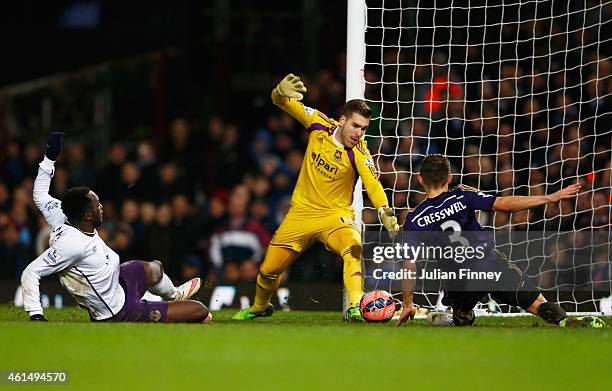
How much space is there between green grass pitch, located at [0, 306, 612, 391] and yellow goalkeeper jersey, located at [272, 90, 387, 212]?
1346 millimetres

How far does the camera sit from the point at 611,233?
38.8 ft

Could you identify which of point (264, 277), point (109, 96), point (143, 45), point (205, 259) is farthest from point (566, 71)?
point (109, 96)

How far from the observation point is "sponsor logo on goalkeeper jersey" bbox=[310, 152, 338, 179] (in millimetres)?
10219

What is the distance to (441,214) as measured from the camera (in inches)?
380

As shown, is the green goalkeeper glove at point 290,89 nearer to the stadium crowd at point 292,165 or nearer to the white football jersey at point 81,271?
the stadium crowd at point 292,165

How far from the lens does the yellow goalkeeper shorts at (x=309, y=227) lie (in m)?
10.2

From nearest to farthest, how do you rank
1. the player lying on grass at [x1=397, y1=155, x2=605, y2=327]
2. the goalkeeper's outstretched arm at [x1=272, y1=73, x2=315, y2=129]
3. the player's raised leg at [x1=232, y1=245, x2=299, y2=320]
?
the player lying on grass at [x1=397, y1=155, x2=605, y2=327] < the player's raised leg at [x1=232, y1=245, x2=299, y2=320] < the goalkeeper's outstretched arm at [x1=272, y1=73, x2=315, y2=129]

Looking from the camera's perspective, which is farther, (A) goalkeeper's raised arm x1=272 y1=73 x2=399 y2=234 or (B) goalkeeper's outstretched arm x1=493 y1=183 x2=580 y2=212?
(A) goalkeeper's raised arm x1=272 y1=73 x2=399 y2=234

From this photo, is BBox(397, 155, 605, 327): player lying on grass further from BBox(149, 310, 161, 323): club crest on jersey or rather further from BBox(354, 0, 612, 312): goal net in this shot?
BBox(149, 310, 161, 323): club crest on jersey

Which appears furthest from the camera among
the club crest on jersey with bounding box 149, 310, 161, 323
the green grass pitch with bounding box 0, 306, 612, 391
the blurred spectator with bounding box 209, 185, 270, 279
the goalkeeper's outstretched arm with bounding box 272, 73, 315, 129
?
the blurred spectator with bounding box 209, 185, 270, 279

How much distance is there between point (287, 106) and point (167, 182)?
224 inches

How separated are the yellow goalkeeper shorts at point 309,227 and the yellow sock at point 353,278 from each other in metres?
0.26

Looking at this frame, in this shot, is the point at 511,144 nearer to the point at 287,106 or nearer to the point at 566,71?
the point at 566,71

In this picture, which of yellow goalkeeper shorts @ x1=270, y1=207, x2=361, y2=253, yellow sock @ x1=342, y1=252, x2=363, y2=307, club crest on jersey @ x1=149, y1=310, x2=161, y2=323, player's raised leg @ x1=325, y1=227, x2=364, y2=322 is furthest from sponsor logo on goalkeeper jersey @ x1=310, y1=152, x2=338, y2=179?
club crest on jersey @ x1=149, y1=310, x2=161, y2=323
